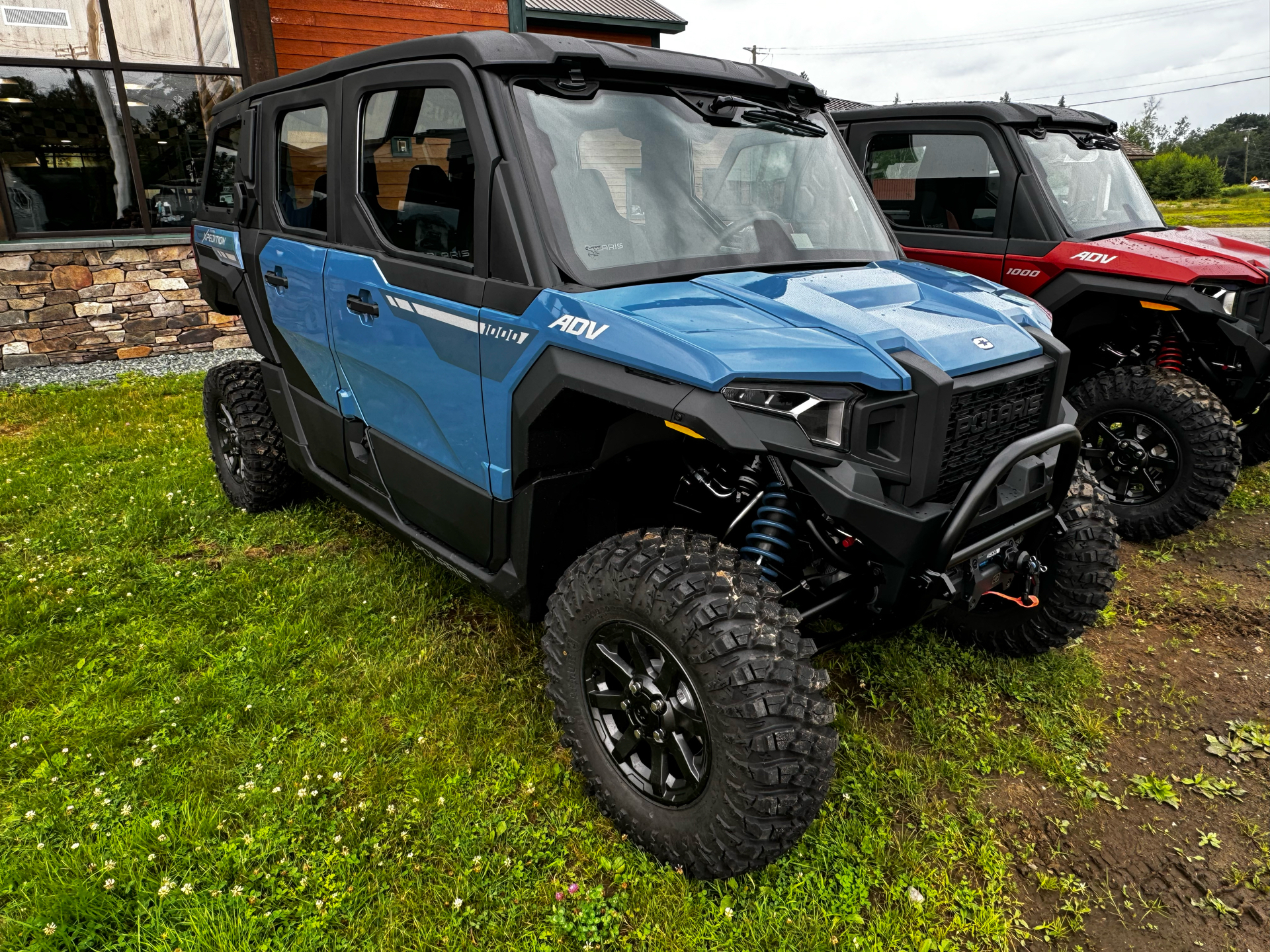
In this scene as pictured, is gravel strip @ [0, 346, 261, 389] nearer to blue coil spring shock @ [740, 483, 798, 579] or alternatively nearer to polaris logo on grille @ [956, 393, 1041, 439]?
blue coil spring shock @ [740, 483, 798, 579]

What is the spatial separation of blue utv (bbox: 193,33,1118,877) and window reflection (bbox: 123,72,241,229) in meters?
6.44

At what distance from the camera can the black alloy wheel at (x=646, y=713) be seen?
2.26 metres

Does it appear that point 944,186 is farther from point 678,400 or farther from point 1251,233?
point 1251,233

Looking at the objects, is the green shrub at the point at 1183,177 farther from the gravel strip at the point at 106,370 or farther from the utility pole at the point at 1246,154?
the gravel strip at the point at 106,370

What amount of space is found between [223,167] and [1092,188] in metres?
5.04

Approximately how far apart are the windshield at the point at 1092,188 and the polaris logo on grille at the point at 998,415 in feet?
9.55

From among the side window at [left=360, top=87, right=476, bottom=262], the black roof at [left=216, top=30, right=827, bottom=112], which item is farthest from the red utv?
the side window at [left=360, top=87, right=476, bottom=262]

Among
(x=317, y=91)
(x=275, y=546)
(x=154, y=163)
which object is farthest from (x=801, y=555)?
(x=154, y=163)

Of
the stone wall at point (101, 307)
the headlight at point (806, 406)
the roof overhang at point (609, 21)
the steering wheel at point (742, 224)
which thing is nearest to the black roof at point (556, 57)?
the steering wheel at point (742, 224)

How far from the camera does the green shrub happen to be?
5384cm

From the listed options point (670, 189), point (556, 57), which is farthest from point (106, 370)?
point (670, 189)

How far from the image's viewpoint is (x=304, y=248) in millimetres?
3420

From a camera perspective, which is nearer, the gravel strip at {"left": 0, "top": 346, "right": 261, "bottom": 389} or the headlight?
the headlight

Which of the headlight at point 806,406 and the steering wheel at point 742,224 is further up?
the steering wheel at point 742,224
